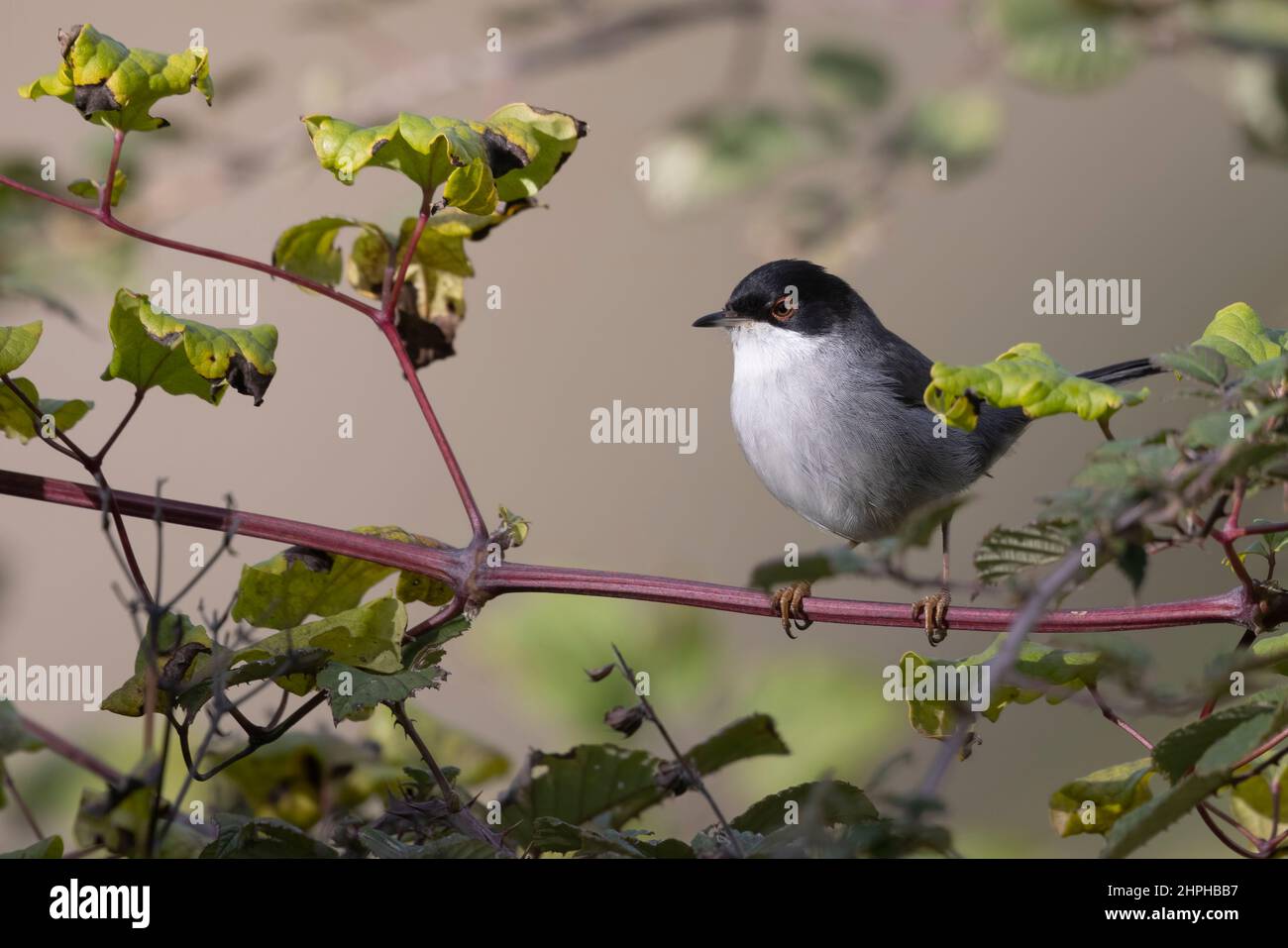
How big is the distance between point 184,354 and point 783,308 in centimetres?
242

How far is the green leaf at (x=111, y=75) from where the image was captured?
1.59m

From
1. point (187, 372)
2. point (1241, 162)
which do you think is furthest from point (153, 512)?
point (1241, 162)

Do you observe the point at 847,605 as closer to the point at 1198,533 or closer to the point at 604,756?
the point at 604,756

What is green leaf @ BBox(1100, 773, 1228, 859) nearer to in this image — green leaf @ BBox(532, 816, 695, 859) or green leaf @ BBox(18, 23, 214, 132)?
green leaf @ BBox(532, 816, 695, 859)

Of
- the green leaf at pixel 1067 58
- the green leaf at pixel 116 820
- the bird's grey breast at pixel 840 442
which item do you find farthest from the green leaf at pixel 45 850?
the bird's grey breast at pixel 840 442

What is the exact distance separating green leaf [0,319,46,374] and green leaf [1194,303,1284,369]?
1.45 m

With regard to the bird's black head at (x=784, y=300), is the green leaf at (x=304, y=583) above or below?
below

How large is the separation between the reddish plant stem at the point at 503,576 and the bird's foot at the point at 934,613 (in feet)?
0.07

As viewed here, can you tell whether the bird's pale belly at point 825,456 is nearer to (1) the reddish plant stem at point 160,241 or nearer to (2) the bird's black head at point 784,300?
(2) the bird's black head at point 784,300

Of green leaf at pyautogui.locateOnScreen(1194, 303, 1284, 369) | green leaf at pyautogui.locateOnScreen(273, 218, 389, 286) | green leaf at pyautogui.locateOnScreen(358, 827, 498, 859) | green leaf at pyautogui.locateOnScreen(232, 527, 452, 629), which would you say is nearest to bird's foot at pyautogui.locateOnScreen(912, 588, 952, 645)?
green leaf at pyautogui.locateOnScreen(1194, 303, 1284, 369)

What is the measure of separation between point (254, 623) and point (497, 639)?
0.50m

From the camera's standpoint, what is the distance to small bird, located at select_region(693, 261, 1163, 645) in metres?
3.54

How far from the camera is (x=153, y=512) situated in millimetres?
1639


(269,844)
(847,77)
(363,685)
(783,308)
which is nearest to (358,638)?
(363,685)
